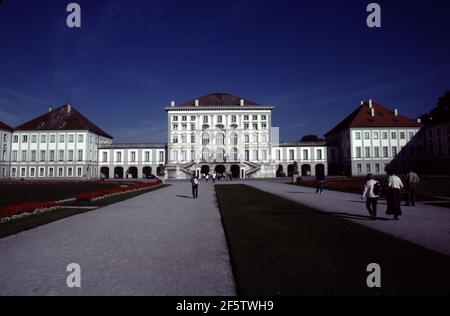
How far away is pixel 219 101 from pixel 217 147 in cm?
981

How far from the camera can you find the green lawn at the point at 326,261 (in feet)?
14.5

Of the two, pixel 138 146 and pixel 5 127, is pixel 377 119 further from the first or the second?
pixel 5 127

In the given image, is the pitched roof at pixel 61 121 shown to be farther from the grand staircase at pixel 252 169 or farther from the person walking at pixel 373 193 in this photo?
the person walking at pixel 373 193

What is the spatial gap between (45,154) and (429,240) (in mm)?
69540

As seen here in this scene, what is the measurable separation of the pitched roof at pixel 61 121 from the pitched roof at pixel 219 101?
21264 mm

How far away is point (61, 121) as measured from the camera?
6569cm

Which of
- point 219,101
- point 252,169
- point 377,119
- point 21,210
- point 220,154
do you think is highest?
point 219,101

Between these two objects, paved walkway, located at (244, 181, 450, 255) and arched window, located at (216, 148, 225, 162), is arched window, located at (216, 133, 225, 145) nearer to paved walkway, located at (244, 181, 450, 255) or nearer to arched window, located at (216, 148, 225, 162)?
arched window, located at (216, 148, 225, 162)

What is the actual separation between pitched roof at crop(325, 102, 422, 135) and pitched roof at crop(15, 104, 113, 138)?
53112 millimetres

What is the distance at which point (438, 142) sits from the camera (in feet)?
185

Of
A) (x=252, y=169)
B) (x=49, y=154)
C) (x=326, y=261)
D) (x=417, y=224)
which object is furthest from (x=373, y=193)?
(x=49, y=154)

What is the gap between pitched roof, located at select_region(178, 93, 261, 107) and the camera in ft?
215
